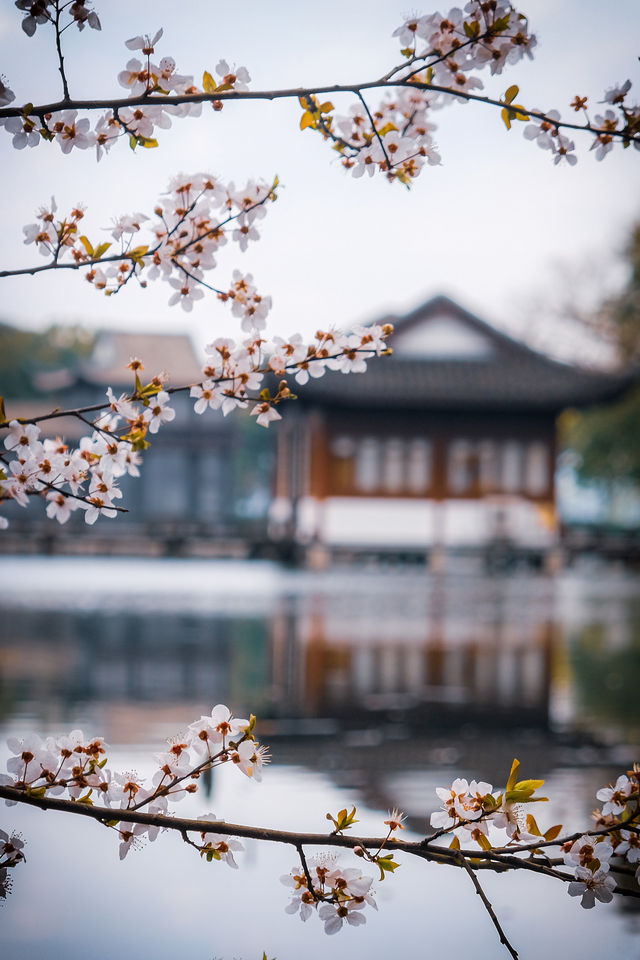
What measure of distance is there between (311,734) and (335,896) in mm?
3262

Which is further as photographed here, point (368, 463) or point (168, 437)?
point (168, 437)

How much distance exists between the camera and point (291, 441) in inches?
926

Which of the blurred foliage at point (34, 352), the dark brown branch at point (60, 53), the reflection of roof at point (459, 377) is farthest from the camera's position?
the blurred foliage at point (34, 352)

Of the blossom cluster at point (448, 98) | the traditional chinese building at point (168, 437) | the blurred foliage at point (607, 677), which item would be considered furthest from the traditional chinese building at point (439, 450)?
the blossom cluster at point (448, 98)

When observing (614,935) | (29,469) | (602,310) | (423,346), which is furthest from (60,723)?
(602,310)

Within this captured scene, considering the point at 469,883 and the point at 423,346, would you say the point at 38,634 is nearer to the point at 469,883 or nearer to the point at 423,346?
the point at 469,883

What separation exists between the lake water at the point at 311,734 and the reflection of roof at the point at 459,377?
27.9 ft

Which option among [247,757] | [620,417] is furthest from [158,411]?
[620,417]

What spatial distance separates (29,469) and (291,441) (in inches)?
867

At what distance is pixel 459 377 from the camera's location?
2114 centimetres

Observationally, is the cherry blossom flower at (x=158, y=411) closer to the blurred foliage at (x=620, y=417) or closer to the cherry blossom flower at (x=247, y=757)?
the cherry blossom flower at (x=247, y=757)

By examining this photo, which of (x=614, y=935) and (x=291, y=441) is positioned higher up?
(x=291, y=441)

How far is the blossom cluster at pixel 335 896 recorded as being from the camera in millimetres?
1432

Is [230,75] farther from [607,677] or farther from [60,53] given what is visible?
[607,677]
